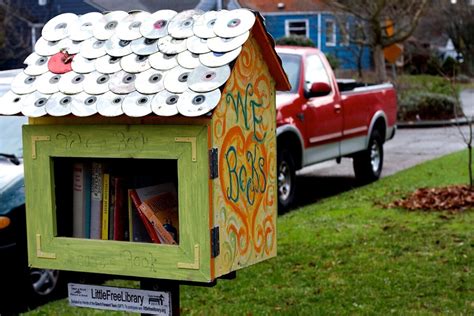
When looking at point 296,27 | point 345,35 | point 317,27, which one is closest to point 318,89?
point 345,35

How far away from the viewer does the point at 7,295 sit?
641 cm

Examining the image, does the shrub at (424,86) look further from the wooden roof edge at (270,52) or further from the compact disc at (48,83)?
the compact disc at (48,83)

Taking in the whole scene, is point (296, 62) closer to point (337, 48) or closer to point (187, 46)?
point (187, 46)

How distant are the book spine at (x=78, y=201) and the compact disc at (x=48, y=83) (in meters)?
0.41

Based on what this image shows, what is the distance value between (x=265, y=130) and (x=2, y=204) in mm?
3021

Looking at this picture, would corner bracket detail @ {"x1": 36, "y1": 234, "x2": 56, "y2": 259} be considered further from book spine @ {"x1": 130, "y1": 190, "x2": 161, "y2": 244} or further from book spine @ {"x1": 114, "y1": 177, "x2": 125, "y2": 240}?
book spine @ {"x1": 130, "y1": 190, "x2": 161, "y2": 244}

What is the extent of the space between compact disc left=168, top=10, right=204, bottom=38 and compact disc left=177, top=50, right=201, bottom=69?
0.09 metres

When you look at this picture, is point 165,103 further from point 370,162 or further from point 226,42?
point 370,162

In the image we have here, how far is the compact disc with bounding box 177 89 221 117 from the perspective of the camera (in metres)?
3.09

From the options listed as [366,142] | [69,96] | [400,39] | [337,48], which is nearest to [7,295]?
[69,96]

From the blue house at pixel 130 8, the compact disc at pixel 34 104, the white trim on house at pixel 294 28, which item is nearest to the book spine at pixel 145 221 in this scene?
the compact disc at pixel 34 104

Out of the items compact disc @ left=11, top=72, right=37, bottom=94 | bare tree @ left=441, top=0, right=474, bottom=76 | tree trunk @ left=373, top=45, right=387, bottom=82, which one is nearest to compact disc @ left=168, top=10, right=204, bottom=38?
compact disc @ left=11, top=72, right=37, bottom=94

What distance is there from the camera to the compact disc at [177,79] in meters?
3.20

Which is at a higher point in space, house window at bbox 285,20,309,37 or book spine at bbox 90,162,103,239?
book spine at bbox 90,162,103,239
